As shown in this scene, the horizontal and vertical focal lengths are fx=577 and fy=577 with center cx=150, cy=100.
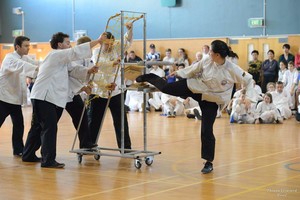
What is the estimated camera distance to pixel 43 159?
7.66m

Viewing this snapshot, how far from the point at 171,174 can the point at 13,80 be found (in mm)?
3096

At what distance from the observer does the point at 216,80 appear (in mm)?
7160

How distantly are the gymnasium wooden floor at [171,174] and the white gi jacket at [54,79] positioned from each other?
94 cm

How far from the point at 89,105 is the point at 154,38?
Result: 13328 mm

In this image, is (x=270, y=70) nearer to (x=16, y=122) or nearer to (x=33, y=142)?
(x=16, y=122)

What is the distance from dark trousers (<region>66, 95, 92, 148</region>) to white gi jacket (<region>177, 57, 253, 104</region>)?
6.31 ft

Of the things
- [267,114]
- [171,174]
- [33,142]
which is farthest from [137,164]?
[267,114]

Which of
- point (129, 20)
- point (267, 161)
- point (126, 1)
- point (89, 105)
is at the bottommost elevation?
point (267, 161)

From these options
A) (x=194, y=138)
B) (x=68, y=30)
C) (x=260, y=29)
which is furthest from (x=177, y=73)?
(x=68, y=30)

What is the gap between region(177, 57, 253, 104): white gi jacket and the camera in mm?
7176

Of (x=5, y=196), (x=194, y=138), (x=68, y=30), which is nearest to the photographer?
(x=5, y=196)

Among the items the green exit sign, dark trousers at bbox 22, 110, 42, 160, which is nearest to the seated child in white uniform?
the green exit sign

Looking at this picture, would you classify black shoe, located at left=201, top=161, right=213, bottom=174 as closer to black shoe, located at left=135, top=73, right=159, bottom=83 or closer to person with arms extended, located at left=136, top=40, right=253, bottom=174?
person with arms extended, located at left=136, top=40, right=253, bottom=174

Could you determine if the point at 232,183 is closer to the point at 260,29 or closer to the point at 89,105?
the point at 89,105
